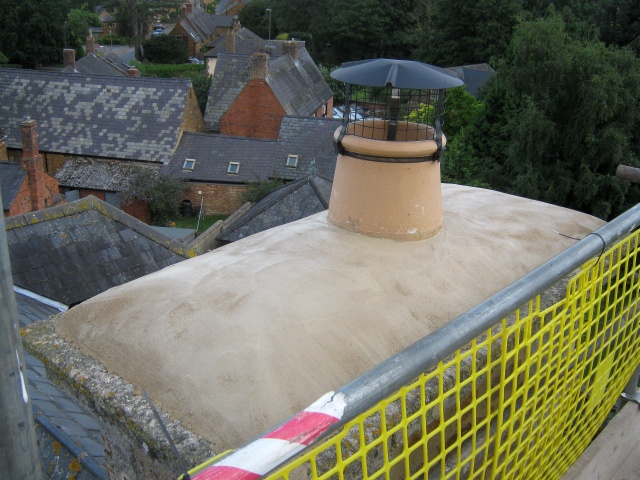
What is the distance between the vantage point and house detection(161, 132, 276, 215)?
2912 centimetres

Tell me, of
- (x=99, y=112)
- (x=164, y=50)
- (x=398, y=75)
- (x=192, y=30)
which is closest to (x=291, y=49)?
(x=99, y=112)

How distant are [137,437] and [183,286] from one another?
1.02 meters

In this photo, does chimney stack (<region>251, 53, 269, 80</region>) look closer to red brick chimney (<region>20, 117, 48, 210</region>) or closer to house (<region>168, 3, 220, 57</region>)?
red brick chimney (<region>20, 117, 48, 210</region>)

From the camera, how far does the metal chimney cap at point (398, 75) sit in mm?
4109

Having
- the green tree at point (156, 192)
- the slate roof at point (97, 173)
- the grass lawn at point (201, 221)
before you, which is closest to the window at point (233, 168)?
the grass lawn at point (201, 221)

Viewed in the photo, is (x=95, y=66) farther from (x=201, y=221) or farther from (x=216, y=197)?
(x=201, y=221)

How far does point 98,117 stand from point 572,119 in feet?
73.7

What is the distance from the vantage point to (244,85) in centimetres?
3638

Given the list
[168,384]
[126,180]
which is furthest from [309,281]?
[126,180]

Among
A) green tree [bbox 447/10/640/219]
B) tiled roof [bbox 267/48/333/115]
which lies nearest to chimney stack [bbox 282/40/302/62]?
tiled roof [bbox 267/48/333/115]

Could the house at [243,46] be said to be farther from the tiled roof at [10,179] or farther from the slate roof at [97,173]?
the tiled roof at [10,179]

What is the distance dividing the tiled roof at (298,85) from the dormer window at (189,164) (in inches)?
277

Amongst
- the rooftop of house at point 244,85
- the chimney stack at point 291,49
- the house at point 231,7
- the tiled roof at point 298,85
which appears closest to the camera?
the tiled roof at point 298,85

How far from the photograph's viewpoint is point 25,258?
9.05 meters
